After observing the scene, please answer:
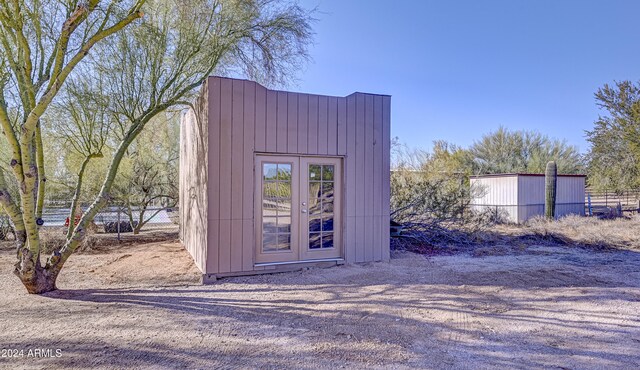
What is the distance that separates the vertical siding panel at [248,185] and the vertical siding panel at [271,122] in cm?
25

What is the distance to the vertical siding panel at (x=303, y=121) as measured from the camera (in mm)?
5340

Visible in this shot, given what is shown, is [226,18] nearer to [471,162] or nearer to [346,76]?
[346,76]

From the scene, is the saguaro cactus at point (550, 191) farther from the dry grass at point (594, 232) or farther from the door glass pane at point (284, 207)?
the door glass pane at point (284, 207)

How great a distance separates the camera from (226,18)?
5.46 meters

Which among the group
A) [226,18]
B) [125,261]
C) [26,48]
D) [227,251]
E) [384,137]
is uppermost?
[226,18]

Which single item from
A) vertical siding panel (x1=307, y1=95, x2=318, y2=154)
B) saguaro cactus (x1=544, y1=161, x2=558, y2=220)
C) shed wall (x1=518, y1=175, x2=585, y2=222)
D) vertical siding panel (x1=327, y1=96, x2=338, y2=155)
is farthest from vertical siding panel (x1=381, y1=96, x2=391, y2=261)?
saguaro cactus (x1=544, y1=161, x2=558, y2=220)

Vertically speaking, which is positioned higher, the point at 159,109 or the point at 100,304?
the point at 159,109

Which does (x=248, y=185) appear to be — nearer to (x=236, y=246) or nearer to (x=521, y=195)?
(x=236, y=246)

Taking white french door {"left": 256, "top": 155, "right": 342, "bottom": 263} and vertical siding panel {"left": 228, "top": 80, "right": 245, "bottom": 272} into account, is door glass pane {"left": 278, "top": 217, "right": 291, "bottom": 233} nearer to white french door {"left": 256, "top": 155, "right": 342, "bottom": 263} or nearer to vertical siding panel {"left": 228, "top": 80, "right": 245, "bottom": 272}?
white french door {"left": 256, "top": 155, "right": 342, "bottom": 263}

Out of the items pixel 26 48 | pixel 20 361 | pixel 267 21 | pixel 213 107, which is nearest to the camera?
pixel 20 361

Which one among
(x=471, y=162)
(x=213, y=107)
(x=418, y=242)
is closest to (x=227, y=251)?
(x=213, y=107)

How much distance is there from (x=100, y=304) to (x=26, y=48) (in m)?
2.78

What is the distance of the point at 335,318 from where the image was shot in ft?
11.2

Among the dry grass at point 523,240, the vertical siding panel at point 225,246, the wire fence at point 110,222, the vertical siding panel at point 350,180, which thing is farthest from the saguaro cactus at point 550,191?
the wire fence at point 110,222
